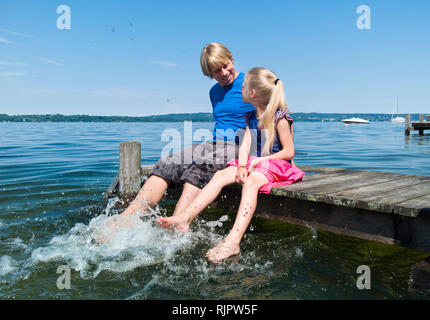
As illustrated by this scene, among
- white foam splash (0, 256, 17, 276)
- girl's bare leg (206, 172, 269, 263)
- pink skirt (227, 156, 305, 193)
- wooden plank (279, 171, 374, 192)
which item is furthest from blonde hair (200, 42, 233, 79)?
white foam splash (0, 256, 17, 276)

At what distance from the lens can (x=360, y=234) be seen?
360 centimetres

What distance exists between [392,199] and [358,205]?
0.33 meters

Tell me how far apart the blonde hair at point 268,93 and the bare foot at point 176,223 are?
4.29 feet

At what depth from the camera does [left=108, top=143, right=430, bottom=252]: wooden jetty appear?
3268 mm

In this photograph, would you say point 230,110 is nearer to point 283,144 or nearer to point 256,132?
point 256,132

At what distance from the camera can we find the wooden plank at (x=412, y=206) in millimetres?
3127

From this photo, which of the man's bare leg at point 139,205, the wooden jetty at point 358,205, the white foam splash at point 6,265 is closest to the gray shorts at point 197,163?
the man's bare leg at point 139,205

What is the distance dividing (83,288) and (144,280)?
0.50 metres

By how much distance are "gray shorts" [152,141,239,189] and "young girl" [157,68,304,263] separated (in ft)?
0.85

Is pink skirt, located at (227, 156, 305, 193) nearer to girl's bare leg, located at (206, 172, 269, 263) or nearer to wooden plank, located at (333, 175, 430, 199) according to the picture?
girl's bare leg, located at (206, 172, 269, 263)

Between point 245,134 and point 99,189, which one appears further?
point 99,189

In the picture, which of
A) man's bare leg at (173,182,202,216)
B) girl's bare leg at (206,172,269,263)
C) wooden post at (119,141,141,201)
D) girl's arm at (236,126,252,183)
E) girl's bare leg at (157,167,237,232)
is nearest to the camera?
girl's bare leg at (206,172,269,263)
